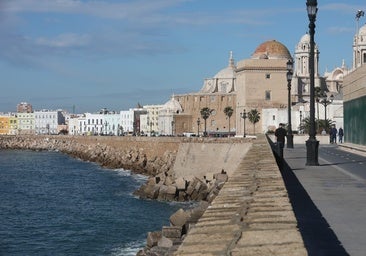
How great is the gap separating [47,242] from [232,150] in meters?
21.0

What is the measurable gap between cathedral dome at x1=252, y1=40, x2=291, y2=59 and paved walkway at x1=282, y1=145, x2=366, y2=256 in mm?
82699

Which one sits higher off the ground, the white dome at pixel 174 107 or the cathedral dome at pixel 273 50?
the cathedral dome at pixel 273 50

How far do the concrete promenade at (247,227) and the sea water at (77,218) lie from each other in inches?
529

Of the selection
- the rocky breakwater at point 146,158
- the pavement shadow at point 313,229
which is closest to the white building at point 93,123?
the rocky breakwater at point 146,158

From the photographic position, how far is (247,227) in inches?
209

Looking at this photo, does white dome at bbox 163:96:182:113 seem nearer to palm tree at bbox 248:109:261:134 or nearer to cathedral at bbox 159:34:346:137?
cathedral at bbox 159:34:346:137

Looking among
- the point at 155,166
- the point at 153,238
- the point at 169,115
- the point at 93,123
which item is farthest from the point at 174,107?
the point at 153,238

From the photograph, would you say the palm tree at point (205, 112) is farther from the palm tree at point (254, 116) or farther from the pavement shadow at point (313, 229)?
the pavement shadow at point (313, 229)

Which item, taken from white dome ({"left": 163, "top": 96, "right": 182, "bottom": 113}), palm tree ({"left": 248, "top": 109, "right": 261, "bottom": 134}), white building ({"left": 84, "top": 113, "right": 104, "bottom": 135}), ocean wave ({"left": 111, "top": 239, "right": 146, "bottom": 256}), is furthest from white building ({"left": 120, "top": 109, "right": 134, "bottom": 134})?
ocean wave ({"left": 111, "top": 239, "right": 146, "bottom": 256})

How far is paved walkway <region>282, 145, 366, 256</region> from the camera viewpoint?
280 inches

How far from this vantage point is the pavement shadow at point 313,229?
6.82 m

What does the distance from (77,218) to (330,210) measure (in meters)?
21.0

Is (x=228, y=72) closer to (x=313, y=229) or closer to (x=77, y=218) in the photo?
(x=77, y=218)

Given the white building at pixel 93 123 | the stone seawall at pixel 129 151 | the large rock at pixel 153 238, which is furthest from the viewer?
the white building at pixel 93 123
